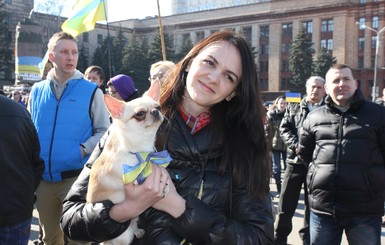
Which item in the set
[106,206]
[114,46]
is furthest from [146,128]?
[114,46]

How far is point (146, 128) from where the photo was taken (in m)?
2.38

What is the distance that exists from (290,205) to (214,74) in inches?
200

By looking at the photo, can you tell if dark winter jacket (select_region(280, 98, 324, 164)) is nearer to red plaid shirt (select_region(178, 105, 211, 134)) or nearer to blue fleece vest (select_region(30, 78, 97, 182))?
blue fleece vest (select_region(30, 78, 97, 182))

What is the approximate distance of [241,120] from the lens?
8.63ft

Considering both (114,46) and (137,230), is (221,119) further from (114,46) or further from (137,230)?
(114,46)

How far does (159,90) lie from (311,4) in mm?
71827

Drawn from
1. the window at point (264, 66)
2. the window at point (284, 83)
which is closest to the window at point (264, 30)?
the window at point (264, 66)

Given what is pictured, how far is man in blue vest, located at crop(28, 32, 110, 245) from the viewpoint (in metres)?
4.82

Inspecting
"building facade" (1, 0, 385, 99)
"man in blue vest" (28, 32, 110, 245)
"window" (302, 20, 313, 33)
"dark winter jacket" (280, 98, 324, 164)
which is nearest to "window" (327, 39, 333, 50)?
"building facade" (1, 0, 385, 99)

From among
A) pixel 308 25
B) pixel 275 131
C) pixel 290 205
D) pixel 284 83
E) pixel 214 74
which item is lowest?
pixel 284 83

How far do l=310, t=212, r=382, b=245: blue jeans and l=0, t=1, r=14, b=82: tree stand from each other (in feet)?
194

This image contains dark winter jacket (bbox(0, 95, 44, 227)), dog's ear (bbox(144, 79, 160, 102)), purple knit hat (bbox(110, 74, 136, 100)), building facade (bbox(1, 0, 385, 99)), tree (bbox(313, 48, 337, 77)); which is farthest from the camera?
Result: building facade (bbox(1, 0, 385, 99))

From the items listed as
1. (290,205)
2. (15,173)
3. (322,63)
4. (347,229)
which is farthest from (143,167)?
(322,63)

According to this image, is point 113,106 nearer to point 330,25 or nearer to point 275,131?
point 275,131
